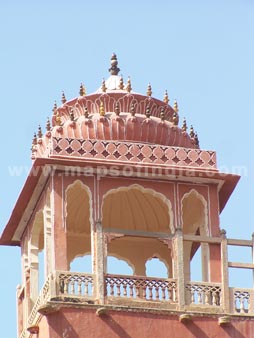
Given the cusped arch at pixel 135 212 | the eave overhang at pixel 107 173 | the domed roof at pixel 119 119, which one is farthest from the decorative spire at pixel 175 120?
the cusped arch at pixel 135 212

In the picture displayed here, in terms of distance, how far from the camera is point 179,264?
28.0 metres

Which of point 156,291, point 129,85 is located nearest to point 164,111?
point 129,85

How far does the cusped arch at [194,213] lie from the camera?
28.7 metres

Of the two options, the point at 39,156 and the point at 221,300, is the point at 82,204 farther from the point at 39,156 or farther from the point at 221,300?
the point at 221,300

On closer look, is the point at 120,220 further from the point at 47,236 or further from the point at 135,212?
the point at 47,236

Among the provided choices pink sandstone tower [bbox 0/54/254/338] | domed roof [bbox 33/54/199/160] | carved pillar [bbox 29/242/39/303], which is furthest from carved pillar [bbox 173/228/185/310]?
carved pillar [bbox 29/242/39/303]

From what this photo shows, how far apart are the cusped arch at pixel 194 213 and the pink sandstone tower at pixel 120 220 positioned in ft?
0.07

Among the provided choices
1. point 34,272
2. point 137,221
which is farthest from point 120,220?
point 34,272

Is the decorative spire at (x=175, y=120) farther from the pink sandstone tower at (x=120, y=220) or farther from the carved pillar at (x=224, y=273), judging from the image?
the carved pillar at (x=224, y=273)

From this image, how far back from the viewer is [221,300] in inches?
1096

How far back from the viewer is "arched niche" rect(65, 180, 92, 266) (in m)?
29.4

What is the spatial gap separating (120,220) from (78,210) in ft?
3.04

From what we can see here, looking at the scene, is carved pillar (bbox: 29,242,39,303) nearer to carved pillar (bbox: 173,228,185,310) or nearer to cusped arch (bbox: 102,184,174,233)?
cusped arch (bbox: 102,184,174,233)

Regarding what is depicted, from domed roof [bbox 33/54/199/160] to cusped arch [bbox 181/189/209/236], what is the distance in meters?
0.93
